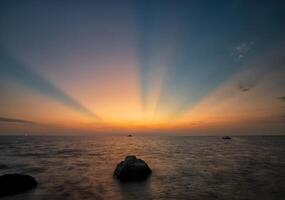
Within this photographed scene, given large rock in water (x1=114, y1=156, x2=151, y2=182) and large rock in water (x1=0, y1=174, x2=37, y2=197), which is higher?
large rock in water (x1=114, y1=156, x2=151, y2=182)

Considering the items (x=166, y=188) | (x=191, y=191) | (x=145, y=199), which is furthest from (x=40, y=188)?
(x=191, y=191)

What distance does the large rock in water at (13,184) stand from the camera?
17875 mm

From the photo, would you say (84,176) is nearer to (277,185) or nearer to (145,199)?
(145,199)

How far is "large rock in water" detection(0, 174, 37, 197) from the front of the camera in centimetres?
1788

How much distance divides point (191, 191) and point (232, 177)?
26.8 feet

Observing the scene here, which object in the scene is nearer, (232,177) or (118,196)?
(118,196)

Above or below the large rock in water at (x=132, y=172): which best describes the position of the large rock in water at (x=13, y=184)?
below

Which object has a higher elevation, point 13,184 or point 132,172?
point 132,172

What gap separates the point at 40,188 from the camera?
20.4m

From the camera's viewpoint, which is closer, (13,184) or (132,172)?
(13,184)

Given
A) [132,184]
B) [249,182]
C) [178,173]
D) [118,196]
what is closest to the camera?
[118,196]

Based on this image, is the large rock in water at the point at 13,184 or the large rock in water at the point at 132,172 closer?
the large rock in water at the point at 13,184

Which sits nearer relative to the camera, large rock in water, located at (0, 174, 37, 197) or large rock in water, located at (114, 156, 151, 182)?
large rock in water, located at (0, 174, 37, 197)

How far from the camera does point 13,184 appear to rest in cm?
1859
